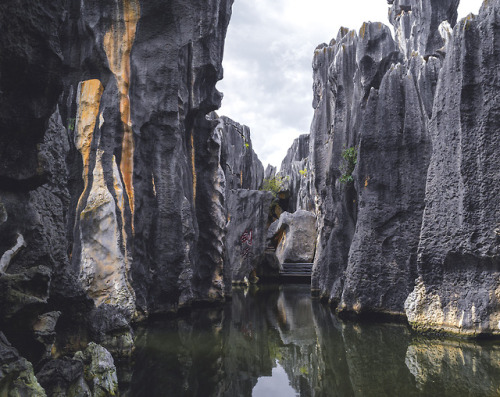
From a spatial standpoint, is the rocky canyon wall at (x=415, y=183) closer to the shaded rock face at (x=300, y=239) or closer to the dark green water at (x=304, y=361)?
the dark green water at (x=304, y=361)

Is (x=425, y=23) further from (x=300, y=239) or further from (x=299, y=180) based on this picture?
(x=300, y=239)

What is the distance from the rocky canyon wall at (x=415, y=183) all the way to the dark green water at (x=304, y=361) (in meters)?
0.80

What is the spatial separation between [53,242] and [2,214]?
1.19 m

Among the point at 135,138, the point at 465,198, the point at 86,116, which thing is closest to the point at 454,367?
the point at 465,198

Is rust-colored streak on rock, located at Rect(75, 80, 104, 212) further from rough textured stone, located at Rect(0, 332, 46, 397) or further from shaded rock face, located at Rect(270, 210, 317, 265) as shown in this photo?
shaded rock face, located at Rect(270, 210, 317, 265)

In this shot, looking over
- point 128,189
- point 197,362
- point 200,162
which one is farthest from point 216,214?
point 197,362

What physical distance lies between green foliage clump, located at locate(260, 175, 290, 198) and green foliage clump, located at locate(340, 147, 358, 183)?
701 inches

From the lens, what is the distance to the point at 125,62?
384 inches

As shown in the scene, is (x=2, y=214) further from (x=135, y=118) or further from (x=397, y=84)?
(x=397, y=84)

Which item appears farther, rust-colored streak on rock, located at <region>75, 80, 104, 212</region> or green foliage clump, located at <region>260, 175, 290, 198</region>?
green foliage clump, located at <region>260, 175, 290, 198</region>

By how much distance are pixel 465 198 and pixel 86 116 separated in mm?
7396

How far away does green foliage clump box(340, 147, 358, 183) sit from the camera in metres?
12.9

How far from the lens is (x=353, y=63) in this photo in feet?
47.6

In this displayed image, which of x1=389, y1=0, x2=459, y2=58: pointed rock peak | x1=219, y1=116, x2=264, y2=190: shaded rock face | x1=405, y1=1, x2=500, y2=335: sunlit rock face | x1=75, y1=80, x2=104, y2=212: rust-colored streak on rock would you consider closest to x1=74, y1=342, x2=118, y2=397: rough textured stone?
x1=75, y1=80, x2=104, y2=212: rust-colored streak on rock
